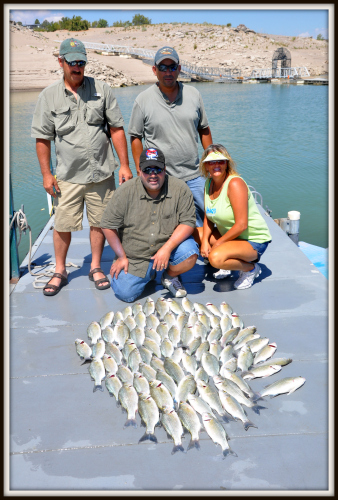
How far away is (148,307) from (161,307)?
116 millimetres

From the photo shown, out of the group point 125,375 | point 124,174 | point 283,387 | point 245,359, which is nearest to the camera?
point 283,387

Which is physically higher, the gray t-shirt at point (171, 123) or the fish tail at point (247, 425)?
the gray t-shirt at point (171, 123)

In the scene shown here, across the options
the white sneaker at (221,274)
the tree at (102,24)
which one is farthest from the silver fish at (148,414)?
the tree at (102,24)

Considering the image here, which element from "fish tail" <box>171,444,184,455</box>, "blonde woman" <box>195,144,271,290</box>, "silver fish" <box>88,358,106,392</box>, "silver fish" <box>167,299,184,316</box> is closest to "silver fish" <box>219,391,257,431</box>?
"fish tail" <box>171,444,184,455</box>

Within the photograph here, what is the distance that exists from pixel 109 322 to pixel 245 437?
1580 mm

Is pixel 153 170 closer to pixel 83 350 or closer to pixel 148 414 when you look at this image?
pixel 83 350

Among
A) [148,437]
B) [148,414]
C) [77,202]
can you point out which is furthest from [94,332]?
[77,202]

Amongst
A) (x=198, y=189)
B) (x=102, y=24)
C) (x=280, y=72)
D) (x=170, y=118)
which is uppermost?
(x=102, y=24)

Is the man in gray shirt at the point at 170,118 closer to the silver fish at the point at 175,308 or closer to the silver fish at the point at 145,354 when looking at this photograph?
the silver fish at the point at 175,308

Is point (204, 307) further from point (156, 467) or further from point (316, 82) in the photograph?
point (316, 82)

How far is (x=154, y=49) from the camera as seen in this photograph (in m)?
58.1

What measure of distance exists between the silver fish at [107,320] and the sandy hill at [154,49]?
27.5m

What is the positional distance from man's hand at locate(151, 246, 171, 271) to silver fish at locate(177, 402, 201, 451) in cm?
140

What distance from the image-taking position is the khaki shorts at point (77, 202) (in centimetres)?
417
